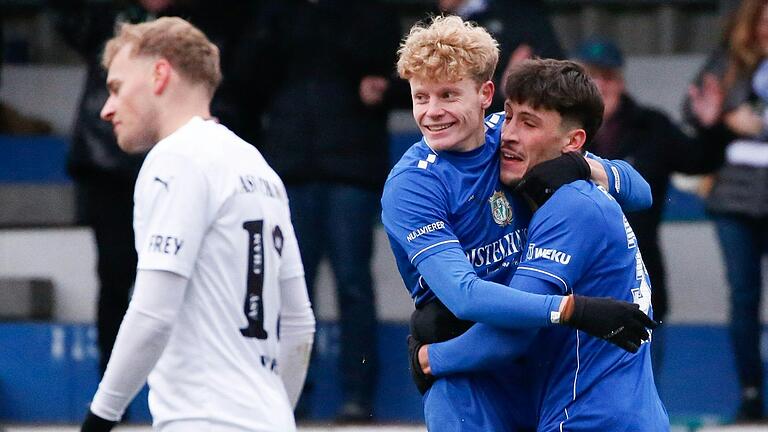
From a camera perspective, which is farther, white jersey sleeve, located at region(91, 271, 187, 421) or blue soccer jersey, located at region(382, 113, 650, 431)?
blue soccer jersey, located at region(382, 113, 650, 431)

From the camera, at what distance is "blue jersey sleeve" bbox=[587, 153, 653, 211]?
4.30 metres

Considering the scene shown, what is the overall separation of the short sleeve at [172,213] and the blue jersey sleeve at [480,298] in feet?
1.99

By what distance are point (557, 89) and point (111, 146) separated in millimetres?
3651

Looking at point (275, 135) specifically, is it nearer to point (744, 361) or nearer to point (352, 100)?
point (352, 100)

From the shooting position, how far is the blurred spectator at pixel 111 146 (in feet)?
23.7

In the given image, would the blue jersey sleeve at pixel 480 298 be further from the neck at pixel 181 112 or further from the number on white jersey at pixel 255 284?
the neck at pixel 181 112

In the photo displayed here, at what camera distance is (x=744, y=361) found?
24.2 feet

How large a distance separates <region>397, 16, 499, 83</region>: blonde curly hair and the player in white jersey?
510 millimetres

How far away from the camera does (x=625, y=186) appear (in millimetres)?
4359

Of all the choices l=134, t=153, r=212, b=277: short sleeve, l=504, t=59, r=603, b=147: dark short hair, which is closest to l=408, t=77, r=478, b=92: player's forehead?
l=504, t=59, r=603, b=147: dark short hair

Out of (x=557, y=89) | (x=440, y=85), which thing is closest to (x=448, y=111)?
(x=440, y=85)

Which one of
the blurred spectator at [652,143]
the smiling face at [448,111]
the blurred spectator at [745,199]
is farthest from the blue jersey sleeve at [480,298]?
the blurred spectator at [745,199]

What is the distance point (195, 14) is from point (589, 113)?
11.9ft

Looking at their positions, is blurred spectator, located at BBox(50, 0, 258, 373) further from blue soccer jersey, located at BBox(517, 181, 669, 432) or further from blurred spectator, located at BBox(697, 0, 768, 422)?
blue soccer jersey, located at BBox(517, 181, 669, 432)
